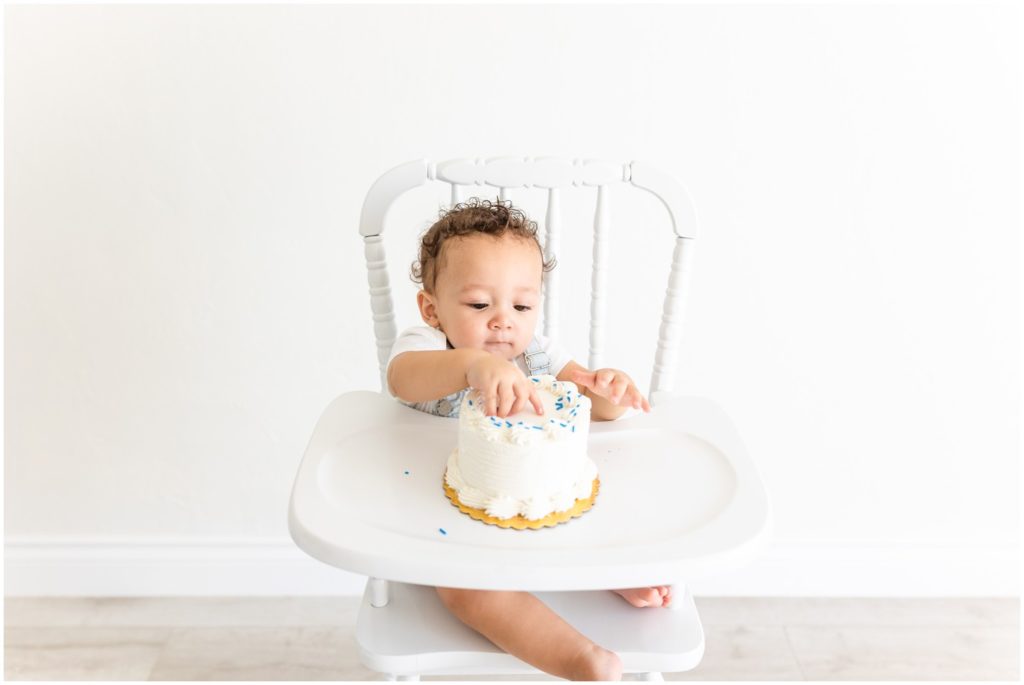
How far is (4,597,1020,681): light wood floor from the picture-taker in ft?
5.80

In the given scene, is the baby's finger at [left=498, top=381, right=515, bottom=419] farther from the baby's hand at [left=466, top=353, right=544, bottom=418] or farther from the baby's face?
the baby's face

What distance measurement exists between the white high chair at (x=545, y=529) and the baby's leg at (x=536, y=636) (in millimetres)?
26

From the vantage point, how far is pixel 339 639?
1.86 m

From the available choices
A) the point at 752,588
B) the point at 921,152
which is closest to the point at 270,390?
the point at 752,588

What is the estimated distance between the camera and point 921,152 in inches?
66.3

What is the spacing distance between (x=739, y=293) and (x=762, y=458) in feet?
1.22

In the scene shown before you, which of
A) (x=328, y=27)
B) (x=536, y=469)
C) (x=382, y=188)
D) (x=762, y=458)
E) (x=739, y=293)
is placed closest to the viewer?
(x=536, y=469)

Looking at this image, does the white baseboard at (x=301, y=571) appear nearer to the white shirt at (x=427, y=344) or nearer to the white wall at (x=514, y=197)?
the white wall at (x=514, y=197)

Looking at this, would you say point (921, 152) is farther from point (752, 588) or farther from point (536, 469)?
point (536, 469)

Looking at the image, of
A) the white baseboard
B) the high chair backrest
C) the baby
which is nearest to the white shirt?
the baby

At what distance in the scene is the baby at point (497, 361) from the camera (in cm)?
106

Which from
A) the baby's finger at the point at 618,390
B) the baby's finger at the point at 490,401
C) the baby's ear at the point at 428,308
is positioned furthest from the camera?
the baby's ear at the point at 428,308

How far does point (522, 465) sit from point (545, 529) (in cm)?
7

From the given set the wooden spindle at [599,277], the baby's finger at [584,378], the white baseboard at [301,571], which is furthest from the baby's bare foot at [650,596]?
the white baseboard at [301,571]
